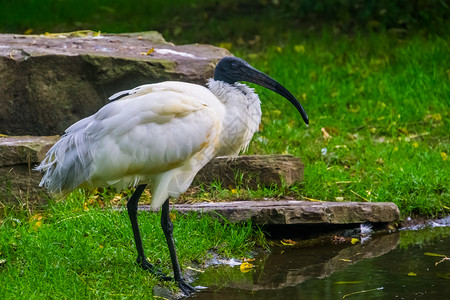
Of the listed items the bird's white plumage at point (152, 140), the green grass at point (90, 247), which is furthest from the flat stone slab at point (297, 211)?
the bird's white plumage at point (152, 140)

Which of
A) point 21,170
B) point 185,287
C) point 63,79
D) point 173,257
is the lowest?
point 185,287

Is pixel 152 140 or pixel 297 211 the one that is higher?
pixel 152 140

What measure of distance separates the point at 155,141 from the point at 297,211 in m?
1.35

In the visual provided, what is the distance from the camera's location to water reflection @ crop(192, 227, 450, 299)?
4.59 m

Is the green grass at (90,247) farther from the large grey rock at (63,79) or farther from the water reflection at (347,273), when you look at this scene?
the large grey rock at (63,79)

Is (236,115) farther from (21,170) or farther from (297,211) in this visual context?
(21,170)

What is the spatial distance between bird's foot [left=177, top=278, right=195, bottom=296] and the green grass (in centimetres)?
7

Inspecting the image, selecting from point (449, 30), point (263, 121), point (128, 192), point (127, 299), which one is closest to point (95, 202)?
point (128, 192)

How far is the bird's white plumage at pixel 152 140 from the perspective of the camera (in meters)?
4.66

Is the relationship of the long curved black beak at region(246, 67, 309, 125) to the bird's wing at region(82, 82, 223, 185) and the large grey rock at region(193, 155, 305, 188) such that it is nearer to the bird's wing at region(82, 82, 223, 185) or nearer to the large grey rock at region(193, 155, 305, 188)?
the bird's wing at region(82, 82, 223, 185)

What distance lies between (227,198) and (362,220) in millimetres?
1047

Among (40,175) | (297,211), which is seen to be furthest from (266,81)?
(40,175)

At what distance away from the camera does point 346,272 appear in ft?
16.5

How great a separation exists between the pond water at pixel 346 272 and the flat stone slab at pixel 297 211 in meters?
0.17
